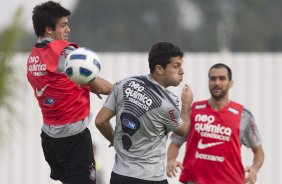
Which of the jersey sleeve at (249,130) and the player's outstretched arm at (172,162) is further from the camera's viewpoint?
the jersey sleeve at (249,130)

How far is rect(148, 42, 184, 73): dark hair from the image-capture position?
861cm

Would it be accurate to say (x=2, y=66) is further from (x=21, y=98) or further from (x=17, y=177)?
(x=17, y=177)

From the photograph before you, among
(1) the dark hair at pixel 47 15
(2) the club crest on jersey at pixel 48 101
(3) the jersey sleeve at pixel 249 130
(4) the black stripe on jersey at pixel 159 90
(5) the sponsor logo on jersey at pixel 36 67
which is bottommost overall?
(3) the jersey sleeve at pixel 249 130

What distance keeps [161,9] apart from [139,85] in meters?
48.1

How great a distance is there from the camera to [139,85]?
28.0 ft

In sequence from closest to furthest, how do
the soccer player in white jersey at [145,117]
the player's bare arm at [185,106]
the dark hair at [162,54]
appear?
the soccer player in white jersey at [145,117] → the dark hair at [162,54] → the player's bare arm at [185,106]

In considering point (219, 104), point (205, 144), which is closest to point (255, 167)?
point (205, 144)

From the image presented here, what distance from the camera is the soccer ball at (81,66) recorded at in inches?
314

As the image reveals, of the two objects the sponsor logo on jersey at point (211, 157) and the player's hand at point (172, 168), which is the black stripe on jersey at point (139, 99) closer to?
the player's hand at point (172, 168)

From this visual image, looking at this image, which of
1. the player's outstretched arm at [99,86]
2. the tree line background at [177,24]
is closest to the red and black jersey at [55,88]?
the player's outstretched arm at [99,86]

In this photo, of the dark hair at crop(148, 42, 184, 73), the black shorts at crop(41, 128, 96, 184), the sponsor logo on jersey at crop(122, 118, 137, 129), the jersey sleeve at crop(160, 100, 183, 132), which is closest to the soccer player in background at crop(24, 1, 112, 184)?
the black shorts at crop(41, 128, 96, 184)

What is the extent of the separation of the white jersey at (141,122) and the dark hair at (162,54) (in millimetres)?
171

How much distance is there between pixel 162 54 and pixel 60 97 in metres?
1.06

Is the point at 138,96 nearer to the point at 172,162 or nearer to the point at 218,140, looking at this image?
the point at 172,162
